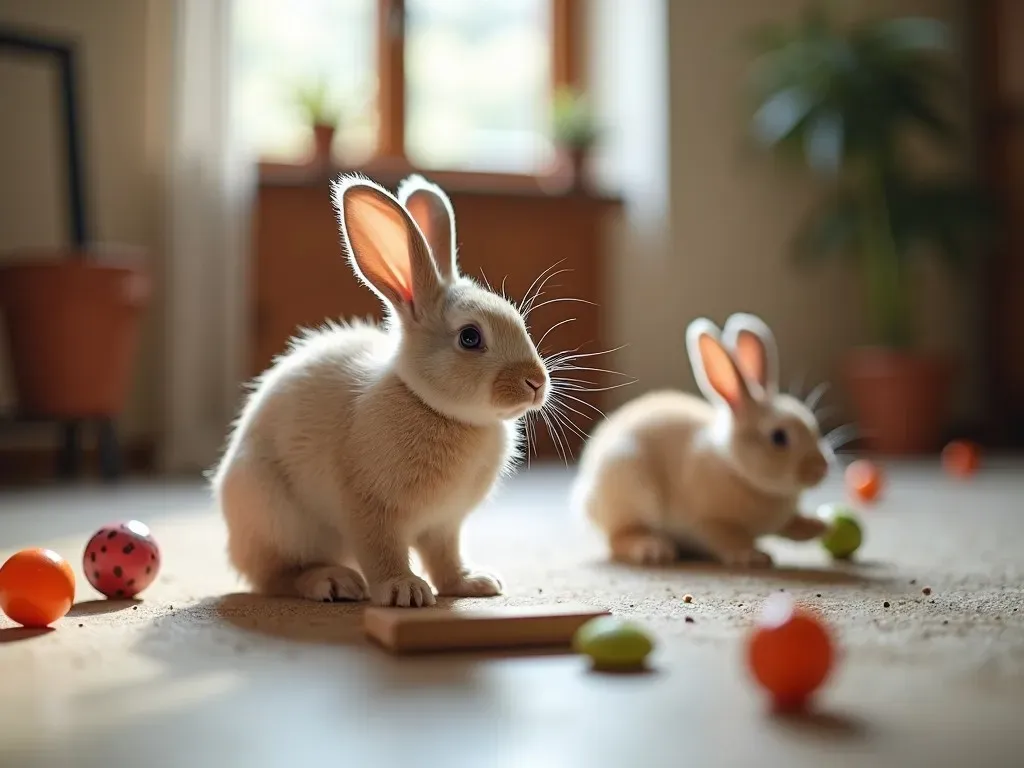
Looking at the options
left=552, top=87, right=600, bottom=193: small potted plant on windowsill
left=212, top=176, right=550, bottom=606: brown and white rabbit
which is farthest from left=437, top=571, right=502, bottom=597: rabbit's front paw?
left=552, top=87, right=600, bottom=193: small potted plant on windowsill

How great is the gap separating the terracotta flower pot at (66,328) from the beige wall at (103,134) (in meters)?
0.46

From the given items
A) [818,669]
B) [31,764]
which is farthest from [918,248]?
[31,764]

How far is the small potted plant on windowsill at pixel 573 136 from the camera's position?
462 cm

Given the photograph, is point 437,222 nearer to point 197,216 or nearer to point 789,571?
point 789,571

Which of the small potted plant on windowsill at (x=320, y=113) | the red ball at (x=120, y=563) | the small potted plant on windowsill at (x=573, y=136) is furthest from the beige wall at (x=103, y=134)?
the red ball at (x=120, y=563)

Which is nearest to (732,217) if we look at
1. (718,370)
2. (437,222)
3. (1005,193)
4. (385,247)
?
(1005,193)

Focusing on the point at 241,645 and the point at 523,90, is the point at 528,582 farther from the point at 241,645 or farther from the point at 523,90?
the point at 523,90

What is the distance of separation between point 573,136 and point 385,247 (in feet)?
11.0

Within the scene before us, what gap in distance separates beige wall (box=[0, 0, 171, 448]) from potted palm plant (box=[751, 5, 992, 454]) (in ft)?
8.49

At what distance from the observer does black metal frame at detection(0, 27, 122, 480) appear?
3601mm

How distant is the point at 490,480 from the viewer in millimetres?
1501

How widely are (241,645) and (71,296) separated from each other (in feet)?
8.57

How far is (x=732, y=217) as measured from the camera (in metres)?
5.12

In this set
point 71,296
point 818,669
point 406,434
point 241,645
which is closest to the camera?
point 818,669
